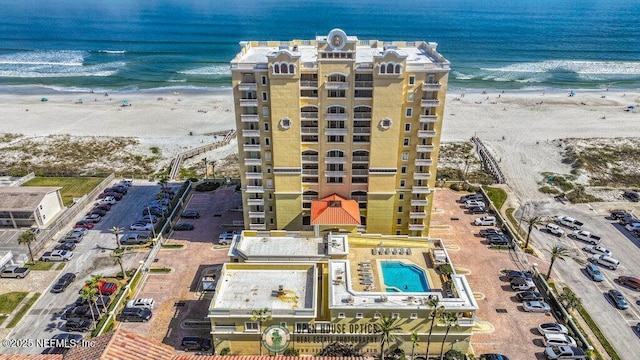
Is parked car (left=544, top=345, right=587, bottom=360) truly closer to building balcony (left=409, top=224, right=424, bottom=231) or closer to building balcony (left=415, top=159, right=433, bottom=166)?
building balcony (left=409, top=224, right=424, bottom=231)

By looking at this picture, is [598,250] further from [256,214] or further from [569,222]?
[256,214]

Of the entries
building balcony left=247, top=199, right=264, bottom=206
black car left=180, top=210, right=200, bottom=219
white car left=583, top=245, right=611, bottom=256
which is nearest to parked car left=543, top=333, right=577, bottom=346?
white car left=583, top=245, right=611, bottom=256

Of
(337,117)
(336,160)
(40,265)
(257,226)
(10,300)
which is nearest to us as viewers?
(10,300)

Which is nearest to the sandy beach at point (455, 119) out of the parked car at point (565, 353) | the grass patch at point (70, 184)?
the grass patch at point (70, 184)

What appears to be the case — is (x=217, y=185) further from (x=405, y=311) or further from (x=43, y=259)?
(x=405, y=311)

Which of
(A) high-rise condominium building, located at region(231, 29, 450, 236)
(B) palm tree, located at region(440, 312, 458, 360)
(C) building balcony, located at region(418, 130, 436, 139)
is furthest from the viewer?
(C) building balcony, located at region(418, 130, 436, 139)

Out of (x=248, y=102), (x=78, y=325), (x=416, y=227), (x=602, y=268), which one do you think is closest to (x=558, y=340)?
(x=602, y=268)
